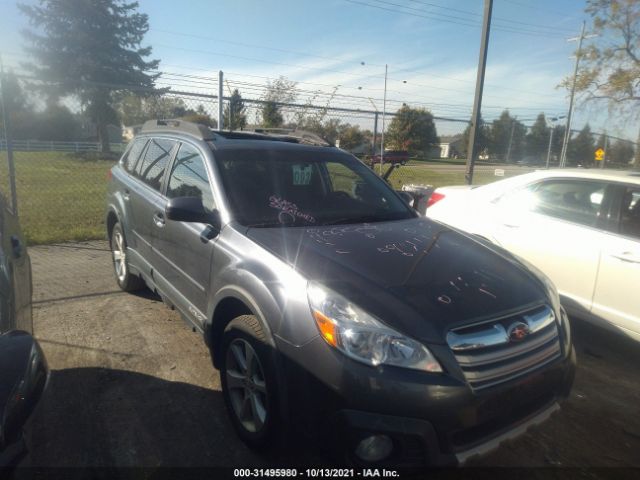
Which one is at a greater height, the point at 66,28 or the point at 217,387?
the point at 66,28

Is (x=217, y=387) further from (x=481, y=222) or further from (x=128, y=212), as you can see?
(x=481, y=222)

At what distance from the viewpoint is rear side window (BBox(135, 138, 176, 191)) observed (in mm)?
3947

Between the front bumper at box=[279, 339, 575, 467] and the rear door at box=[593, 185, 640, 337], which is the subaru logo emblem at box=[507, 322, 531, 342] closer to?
the front bumper at box=[279, 339, 575, 467]

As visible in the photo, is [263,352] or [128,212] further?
[128,212]

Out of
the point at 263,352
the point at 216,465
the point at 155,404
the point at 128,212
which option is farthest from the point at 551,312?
the point at 128,212

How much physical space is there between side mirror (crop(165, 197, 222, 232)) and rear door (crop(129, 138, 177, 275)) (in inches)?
35.7

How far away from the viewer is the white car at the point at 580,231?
3711mm

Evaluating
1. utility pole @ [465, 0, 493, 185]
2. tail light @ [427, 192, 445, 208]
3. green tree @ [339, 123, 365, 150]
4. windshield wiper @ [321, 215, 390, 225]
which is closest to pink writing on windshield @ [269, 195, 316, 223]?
windshield wiper @ [321, 215, 390, 225]

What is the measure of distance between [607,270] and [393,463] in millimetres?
2881

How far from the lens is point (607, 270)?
3775 mm

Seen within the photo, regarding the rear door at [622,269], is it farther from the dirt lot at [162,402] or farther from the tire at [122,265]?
the tire at [122,265]

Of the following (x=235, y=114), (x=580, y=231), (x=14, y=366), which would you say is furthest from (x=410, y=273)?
(x=235, y=114)

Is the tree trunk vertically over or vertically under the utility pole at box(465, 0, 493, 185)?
under

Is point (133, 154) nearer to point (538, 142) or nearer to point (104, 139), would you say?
point (104, 139)
